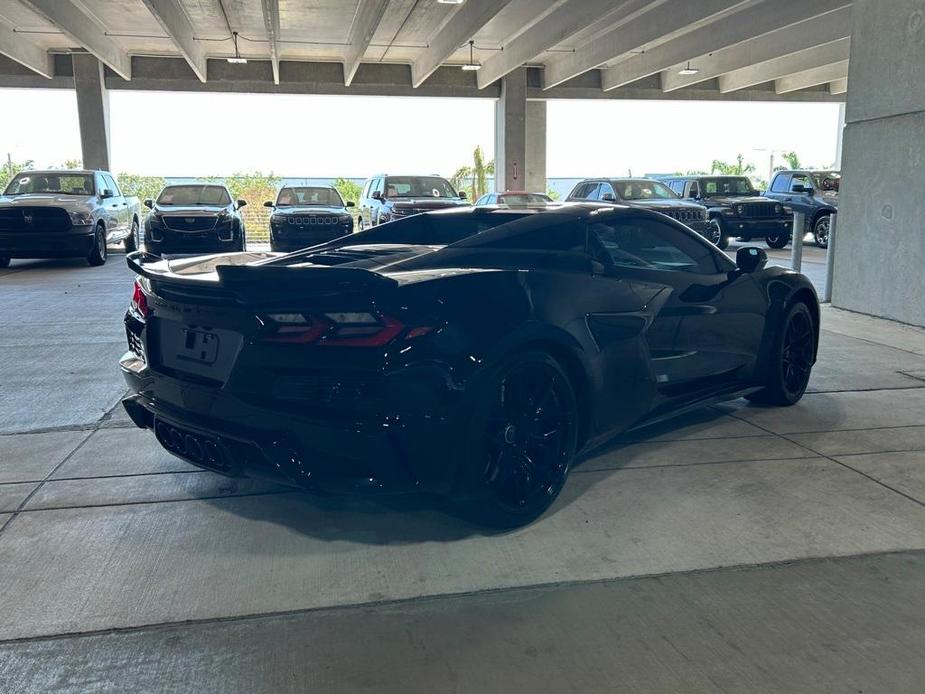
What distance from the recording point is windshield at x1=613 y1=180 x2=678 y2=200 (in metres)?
18.3

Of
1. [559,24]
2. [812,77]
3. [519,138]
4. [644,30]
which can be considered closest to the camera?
[559,24]

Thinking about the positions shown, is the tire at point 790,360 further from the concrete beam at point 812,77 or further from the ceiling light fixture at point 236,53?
the concrete beam at point 812,77

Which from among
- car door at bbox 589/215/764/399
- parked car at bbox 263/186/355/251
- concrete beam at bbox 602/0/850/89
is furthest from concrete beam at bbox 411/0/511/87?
car door at bbox 589/215/764/399

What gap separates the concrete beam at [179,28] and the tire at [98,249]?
4.88 m

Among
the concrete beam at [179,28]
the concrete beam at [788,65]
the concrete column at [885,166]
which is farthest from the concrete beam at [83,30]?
the concrete beam at [788,65]

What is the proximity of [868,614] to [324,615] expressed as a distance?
6.31 ft

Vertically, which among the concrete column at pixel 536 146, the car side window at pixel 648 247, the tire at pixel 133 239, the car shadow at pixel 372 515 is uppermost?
the concrete column at pixel 536 146

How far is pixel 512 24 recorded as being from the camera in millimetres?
22375

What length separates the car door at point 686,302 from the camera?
14.2 ft

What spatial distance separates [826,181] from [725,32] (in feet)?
18.3

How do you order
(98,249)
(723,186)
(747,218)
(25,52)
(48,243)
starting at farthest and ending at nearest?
(25,52) → (723,186) → (747,218) → (98,249) → (48,243)

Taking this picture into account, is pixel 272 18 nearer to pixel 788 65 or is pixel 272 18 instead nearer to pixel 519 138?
pixel 519 138

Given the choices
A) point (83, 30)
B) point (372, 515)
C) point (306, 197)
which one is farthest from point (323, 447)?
point (83, 30)

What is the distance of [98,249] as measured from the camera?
15.6 meters
